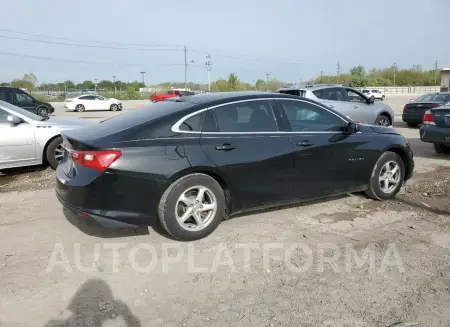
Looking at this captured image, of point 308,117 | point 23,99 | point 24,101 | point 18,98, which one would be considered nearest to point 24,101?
point 24,101

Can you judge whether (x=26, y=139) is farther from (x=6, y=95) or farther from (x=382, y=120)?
(x=6, y=95)

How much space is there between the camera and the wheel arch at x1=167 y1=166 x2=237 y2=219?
4012mm

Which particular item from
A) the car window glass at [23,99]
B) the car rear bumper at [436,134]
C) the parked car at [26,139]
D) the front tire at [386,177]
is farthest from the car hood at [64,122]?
the car window glass at [23,99]

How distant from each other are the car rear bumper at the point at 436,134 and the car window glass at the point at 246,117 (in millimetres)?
5534

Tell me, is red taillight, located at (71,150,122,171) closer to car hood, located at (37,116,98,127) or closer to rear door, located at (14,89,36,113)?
car hood, located at (37,116,98,127)

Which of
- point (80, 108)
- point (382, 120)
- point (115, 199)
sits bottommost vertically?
point (115, 199)

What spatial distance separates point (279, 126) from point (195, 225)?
1504mm

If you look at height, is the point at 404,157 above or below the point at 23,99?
below

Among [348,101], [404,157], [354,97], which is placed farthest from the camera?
[354,97]

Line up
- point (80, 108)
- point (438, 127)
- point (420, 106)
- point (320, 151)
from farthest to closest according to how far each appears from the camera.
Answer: point (80, 108)
point (420, 106)
point (438, 127)
point (320, 151)

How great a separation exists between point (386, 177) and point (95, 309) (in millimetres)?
4196

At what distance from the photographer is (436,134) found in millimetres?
8633

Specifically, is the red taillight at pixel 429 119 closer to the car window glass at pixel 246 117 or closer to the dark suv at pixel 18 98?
the car window glass at pixel 246 117

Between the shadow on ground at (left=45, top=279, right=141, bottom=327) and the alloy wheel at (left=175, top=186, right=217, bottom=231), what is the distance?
41.9 inches
